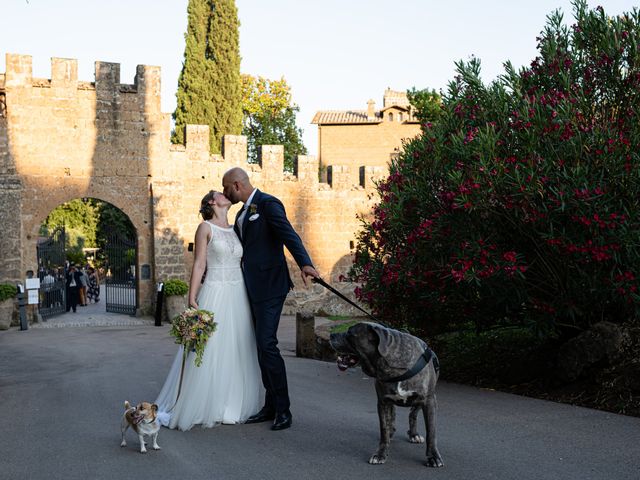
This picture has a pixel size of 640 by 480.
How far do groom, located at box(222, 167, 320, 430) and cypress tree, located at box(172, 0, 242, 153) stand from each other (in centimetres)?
2382

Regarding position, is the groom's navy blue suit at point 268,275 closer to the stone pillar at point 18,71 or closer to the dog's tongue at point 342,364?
the dog's tongue at point 342,364

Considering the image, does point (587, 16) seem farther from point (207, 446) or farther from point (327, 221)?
point (327, 221)

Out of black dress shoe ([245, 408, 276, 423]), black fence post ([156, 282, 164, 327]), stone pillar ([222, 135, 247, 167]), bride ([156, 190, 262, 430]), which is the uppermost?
stone pillar ([222, 135, 247, 167])

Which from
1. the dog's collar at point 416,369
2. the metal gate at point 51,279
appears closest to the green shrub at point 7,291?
the metal gate at point 51,279

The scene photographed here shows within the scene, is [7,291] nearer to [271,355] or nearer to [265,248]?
[265,248]

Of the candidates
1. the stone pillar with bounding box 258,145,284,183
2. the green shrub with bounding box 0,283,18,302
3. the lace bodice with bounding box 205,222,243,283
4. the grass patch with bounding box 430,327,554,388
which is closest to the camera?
the lace bodice with bounding box 205,222,243,283

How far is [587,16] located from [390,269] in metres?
3.61

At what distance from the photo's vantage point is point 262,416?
20.9 ft

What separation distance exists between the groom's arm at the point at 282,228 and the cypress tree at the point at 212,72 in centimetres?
2397

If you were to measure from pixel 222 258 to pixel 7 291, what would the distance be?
15.5 metres

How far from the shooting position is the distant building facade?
51.7 metres

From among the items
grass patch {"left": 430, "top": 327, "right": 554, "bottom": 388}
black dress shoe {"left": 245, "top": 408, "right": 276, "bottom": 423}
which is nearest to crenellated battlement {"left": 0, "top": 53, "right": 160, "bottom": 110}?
grass patch {"left": 430, "top": 327, "right": 554, "bottom": 388}

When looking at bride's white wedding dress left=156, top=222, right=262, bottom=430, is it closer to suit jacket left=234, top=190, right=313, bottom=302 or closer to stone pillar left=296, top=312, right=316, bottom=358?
suit jacket left=234, top=190, right=313, bottom=302

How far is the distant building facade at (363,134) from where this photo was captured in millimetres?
51719
